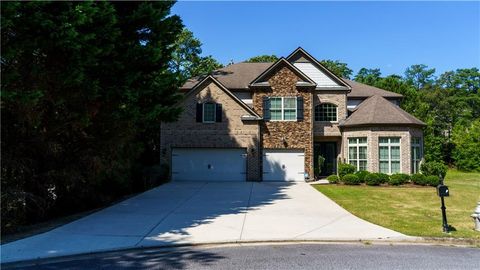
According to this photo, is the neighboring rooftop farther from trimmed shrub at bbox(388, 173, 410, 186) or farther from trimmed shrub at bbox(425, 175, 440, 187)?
trimmed shrub at bbox(425, 175, 440, 187)

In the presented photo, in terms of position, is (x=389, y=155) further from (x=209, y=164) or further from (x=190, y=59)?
(x=190, y=59)

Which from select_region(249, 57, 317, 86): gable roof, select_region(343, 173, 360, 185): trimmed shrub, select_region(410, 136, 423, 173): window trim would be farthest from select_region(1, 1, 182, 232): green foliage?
select_region(410, 136, 423, 173): window trim

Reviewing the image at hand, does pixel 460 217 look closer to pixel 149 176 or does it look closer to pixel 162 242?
pixel 162 242

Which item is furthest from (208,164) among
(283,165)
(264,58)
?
(264,58)

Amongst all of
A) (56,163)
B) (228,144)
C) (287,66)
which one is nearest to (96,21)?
(56,163)

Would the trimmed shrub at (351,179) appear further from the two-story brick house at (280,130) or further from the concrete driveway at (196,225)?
the concrete driveway at (196,225)

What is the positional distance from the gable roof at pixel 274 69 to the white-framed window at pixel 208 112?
9.63ft

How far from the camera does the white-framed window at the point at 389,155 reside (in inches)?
904

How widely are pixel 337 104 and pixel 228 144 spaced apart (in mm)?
7845

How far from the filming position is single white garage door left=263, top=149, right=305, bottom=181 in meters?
24.4

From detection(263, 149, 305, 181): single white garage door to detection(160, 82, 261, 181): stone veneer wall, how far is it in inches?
33.2

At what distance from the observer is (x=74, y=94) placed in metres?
10.6

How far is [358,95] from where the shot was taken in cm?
2762

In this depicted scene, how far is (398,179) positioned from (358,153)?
3.29 metres
